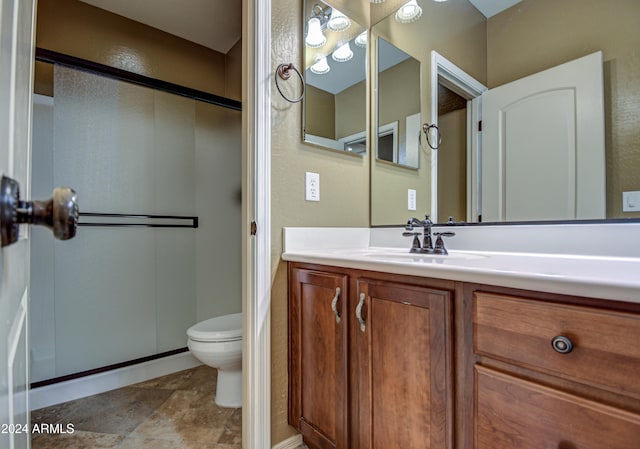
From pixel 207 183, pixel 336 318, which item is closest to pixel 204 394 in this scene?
pixel 336 318

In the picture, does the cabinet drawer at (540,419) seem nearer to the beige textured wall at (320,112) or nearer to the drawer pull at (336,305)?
the drawer pull at (336,305)

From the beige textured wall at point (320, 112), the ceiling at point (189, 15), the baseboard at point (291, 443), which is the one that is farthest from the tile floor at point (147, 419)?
the ceiling at point (189, 15)

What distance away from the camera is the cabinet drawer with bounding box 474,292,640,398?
522mm

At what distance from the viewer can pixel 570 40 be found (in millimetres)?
1073

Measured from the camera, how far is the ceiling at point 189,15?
199 cm

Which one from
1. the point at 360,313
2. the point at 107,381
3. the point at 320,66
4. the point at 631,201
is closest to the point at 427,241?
the point at 360,313

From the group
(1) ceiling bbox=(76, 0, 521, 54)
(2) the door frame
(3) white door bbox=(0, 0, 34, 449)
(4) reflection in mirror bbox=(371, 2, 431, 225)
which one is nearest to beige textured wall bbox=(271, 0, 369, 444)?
(4) reflection in mirror bbox=(371, 2, 431, 225)

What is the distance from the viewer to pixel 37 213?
0.31 metres

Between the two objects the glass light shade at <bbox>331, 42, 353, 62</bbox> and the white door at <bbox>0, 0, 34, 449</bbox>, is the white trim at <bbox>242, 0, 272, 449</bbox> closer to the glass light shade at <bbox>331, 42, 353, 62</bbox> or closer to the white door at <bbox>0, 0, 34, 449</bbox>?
the glass light shade at <bbox>331, 42, 353, 62</bbox>

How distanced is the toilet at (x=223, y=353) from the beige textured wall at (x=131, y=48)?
1862mm

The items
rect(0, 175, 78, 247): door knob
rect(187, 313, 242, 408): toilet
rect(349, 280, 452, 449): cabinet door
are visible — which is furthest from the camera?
rect(187, 313, 242, 408): toilet

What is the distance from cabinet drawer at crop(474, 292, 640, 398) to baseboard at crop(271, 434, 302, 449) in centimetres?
101

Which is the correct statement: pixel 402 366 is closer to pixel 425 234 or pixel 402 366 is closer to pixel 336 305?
pixel 336 305

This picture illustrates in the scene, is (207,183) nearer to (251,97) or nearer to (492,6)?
(251,97)
